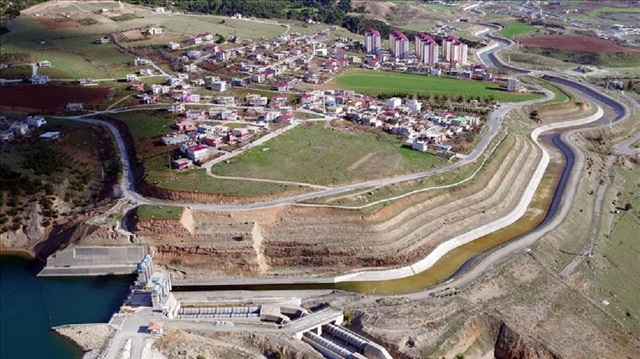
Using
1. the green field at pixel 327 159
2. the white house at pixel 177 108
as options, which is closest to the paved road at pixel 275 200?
the green field at pixel 327 159

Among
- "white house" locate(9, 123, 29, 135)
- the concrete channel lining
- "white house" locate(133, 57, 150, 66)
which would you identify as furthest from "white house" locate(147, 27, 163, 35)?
the concrete channel lining

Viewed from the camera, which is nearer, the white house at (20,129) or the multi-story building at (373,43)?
the white house at (20,129)

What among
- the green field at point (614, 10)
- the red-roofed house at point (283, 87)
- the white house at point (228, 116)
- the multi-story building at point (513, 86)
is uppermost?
the white house at point (228, 116)

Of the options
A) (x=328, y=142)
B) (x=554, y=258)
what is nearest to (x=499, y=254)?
(x=554, y=258)

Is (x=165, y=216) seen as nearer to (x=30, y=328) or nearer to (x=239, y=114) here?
(x=30, y=328)

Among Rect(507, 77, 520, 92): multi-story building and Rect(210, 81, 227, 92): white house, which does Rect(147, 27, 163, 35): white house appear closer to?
Rect(210, 81, 227, 92): white house

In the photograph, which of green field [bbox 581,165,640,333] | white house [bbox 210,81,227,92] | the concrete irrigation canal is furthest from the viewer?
white house [bbox 210,81,227,92]

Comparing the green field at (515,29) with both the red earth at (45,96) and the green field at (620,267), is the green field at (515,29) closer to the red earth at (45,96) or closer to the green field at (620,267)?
the green field at (620,267)
